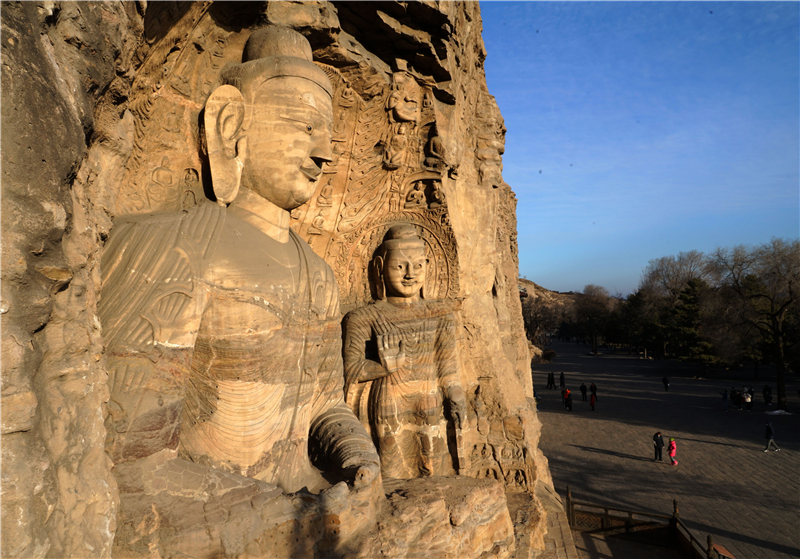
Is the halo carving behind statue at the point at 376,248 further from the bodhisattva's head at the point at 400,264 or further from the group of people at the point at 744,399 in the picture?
the group of people at the point at 744,399

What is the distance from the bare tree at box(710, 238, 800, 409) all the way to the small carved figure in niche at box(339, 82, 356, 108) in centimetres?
1934

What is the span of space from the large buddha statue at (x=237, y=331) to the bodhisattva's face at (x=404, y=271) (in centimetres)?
193

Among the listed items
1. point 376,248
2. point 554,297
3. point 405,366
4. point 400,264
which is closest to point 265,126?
point 400,264

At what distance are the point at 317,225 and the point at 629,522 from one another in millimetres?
7519

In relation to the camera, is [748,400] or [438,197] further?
[748,400]

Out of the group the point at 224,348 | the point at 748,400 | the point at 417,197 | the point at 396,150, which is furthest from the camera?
the point at 748,400

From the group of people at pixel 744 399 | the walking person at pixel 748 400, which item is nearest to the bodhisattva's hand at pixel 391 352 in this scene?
the group of people at pixel 744 399

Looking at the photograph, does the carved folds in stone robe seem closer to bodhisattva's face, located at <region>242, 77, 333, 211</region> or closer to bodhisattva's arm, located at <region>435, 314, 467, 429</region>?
bodhisattva's face, located at <region>242, 77, 333, 211</region>

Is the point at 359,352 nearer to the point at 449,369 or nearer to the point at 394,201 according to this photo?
the point at 449,369

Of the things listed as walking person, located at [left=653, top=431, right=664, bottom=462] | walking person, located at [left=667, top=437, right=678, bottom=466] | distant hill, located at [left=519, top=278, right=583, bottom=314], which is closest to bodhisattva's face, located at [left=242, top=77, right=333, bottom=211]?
walking person, located at [left=653, top=431, right=664, bottom=462]

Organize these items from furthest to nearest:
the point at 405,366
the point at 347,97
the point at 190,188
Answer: the point at 405,366 < the point at 347,97 < the point at 190,188

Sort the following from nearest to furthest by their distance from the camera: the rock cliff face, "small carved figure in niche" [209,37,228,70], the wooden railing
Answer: the rock cliff face → "small carved figure in niche" [209,37,228,70] → the wooden railing

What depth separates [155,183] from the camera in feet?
8.85

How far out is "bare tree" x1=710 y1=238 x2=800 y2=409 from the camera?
18047 millimetres
